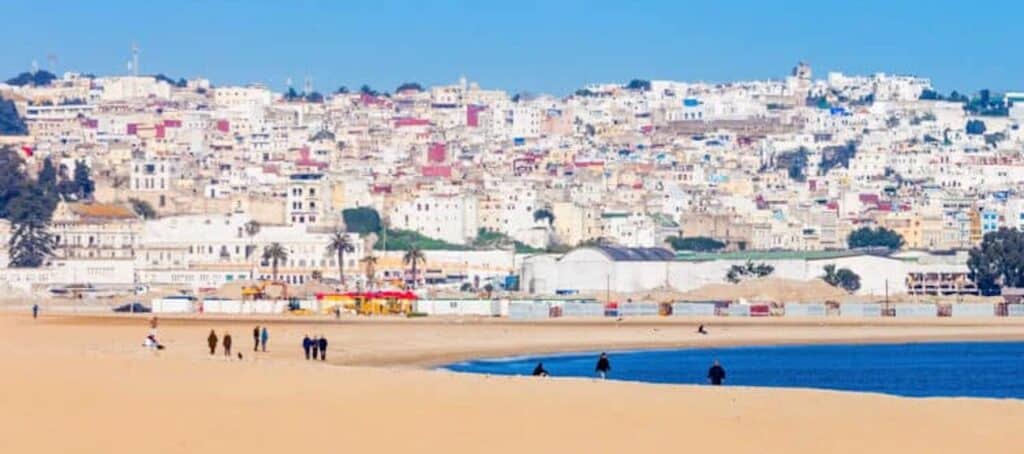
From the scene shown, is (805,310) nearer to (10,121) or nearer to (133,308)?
(133,308)

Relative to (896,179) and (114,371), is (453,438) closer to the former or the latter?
(114,371)

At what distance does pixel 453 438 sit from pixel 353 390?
3710 mm

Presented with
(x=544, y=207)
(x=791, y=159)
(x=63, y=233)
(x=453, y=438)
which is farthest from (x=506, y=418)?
(x=791, y=159)

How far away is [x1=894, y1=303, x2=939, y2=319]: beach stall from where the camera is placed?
77.5 metres

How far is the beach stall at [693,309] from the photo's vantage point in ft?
255

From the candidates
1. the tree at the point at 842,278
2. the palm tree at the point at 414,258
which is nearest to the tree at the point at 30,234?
the palm tree at the point at 414,258

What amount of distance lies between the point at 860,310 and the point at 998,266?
70.8 ft

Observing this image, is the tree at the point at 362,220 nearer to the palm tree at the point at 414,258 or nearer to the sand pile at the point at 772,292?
the palm tree at the point at 414,258

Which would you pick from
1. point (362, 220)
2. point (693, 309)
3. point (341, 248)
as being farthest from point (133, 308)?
point (362, 220)

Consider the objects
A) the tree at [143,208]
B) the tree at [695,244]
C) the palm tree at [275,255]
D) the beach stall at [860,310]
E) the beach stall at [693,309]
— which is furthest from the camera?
the tree at [143,208]

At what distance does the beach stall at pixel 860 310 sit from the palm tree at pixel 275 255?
91.6 feet

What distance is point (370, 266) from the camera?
104 m

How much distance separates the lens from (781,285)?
298 feet

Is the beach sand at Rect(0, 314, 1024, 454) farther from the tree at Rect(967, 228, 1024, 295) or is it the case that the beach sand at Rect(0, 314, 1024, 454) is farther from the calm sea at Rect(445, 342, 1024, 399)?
the tree at Rect(967, 228, 1024, 295)
